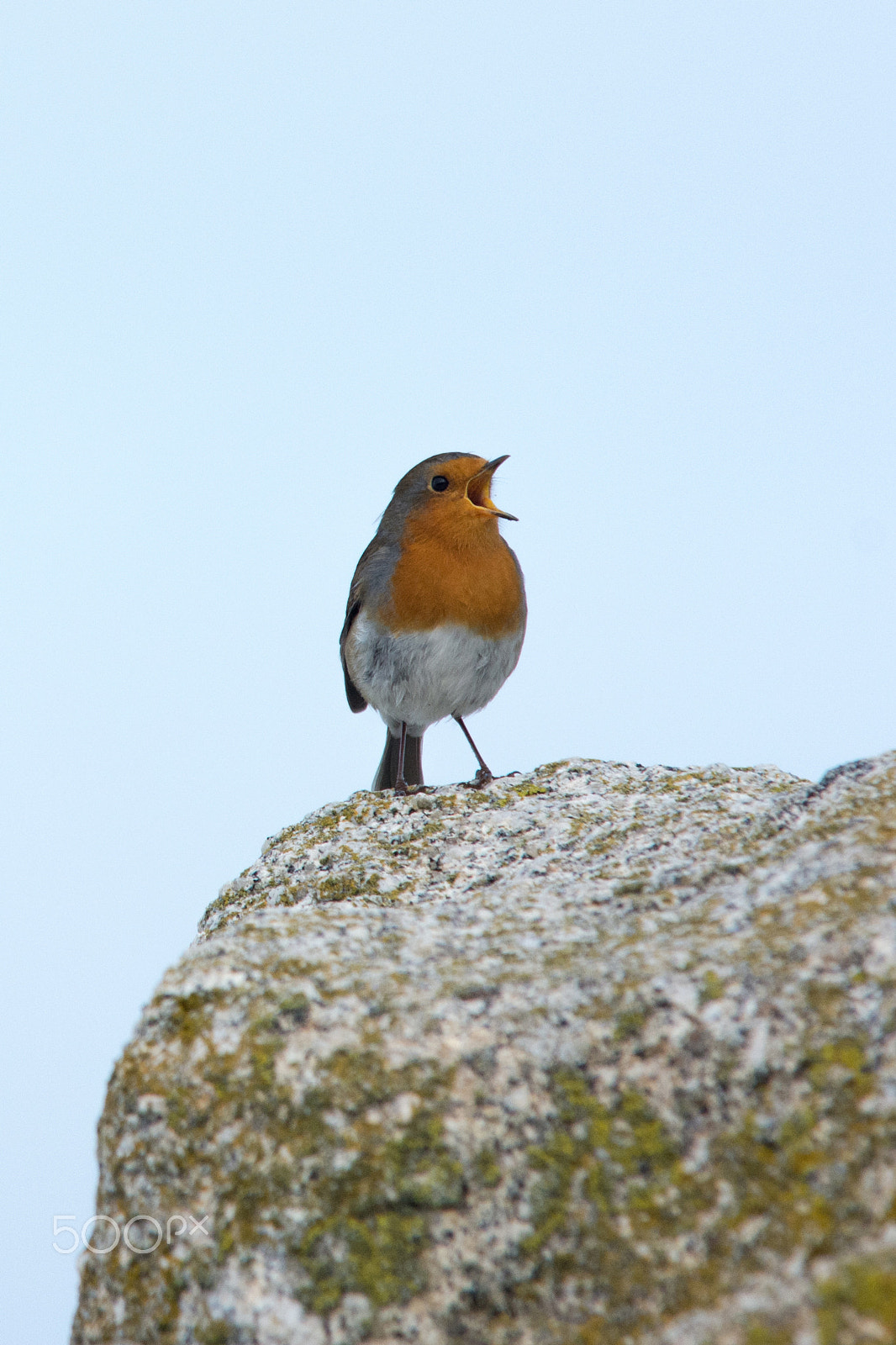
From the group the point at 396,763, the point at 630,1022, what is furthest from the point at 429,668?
the point at 630,1022

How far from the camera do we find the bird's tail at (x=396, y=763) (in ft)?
22.2

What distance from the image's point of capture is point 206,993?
7.26 feet

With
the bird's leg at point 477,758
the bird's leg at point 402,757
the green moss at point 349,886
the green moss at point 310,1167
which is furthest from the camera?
the bird's leg at point 402,757

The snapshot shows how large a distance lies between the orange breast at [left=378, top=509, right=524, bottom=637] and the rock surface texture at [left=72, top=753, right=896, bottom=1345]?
3622mm

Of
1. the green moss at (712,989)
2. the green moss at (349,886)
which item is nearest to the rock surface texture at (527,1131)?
the green moss at (712,989)

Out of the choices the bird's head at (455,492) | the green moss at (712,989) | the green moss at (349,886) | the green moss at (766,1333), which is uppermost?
the bird's head at (455,492)

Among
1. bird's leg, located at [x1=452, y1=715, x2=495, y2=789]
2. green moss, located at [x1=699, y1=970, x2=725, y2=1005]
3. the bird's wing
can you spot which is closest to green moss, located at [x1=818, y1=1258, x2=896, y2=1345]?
green moss, located at [x1=699, y1=970, x2=725, y2=1005]

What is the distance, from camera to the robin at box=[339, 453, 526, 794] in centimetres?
A: 602

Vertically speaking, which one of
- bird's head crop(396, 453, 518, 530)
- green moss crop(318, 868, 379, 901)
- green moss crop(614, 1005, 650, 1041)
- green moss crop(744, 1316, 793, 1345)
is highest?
bird's head crop(396, 453, 518, 530)

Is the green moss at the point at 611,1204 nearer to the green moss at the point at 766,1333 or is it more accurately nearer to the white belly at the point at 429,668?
the green moss at the point at 766,1333

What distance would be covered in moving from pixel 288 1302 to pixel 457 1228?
30 centimetres

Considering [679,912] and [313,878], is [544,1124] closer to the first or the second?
[679,912]

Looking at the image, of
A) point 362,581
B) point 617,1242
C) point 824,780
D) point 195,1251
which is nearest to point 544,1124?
point 617,1242

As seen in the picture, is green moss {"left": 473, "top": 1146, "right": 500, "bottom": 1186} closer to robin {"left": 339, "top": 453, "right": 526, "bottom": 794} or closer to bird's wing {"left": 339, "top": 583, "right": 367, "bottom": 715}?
robin {"left": 339, "top": 453, "right": 526, "bottom": 794}
